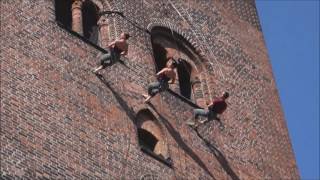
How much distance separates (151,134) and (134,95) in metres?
0.65

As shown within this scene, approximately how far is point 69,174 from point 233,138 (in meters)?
4.54

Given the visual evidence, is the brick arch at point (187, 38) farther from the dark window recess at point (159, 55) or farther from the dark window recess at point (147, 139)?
the dark window recess at point (147, 139)

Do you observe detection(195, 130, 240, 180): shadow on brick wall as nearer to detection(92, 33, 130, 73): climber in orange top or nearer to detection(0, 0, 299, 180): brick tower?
detection(0, 0, 299, 180): brick tower

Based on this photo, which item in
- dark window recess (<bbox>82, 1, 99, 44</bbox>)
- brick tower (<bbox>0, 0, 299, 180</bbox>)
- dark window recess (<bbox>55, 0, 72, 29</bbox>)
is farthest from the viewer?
dark window recess (<bbox>82, 1, 99, 44</bbox>)

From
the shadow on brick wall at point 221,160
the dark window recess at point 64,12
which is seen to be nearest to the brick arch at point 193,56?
the shadow on brick wall at point 221,160

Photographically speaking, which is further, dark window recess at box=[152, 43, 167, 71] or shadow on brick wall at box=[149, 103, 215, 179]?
dark window recess at box=[152, 43, 167, 71]

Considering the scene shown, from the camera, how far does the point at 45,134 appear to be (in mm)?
14445

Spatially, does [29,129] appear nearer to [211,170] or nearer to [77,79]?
[77,79]

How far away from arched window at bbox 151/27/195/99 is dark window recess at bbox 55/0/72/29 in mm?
1714

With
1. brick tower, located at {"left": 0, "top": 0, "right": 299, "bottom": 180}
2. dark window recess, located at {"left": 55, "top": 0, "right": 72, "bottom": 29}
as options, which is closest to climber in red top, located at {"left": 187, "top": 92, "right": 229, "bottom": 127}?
brick tower, located at {"left": 0, "top": 0, "right": 299, "bottom": 180}

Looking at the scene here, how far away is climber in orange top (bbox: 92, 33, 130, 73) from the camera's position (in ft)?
53.3

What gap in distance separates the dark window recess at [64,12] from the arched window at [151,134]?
197 cm

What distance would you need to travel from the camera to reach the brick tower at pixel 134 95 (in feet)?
47.8

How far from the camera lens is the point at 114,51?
16.3 meters
